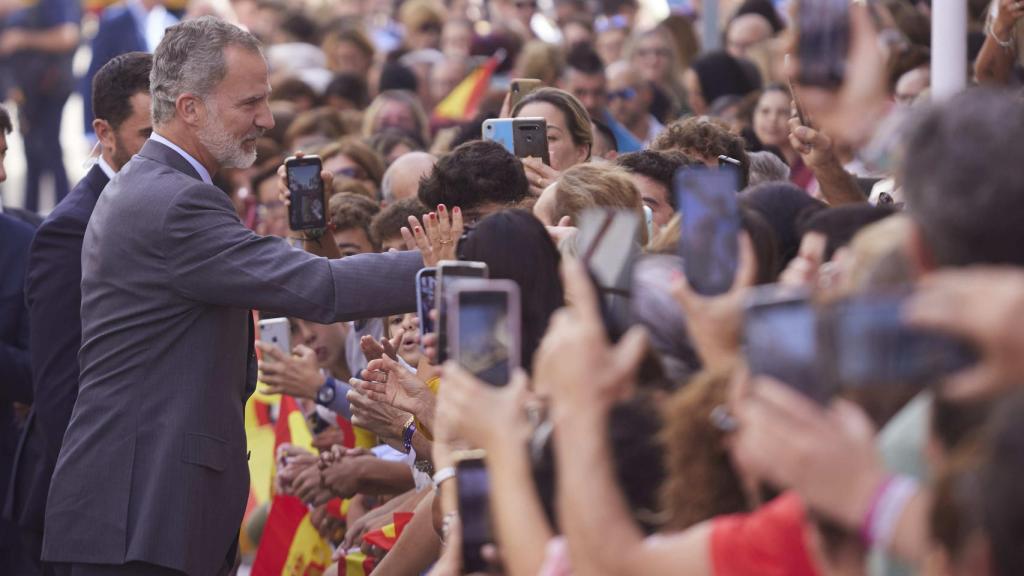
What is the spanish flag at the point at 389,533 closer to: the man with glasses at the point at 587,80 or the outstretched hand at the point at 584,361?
the outstretched hand at the point at 584,361

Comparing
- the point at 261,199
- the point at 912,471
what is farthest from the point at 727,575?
the point at 261,199

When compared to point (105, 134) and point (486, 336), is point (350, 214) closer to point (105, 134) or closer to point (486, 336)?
point (105, 134)

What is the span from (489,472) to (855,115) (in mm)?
932

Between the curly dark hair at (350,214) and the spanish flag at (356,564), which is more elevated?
the curly dark hair at (350,214)

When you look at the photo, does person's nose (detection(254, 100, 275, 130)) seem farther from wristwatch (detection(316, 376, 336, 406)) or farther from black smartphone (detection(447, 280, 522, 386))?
black smartphone (detection(447, 280, 522, 386))

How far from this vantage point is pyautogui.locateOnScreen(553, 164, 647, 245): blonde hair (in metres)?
4.28

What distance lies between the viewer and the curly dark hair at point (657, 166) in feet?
16.3

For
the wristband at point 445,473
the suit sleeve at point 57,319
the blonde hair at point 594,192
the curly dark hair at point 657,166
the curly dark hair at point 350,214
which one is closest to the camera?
the wristband at point 445,473

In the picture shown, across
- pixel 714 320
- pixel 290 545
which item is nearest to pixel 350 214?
pixel 290 545

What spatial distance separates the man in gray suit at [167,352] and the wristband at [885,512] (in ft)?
8.22

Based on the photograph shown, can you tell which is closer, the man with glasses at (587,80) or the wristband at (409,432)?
the wristband at (409,432)

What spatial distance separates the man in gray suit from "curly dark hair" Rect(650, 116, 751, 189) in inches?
47.8

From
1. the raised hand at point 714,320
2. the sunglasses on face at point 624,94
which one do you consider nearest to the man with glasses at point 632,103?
the sunglasses on face at point 624,94

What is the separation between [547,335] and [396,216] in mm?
2816
